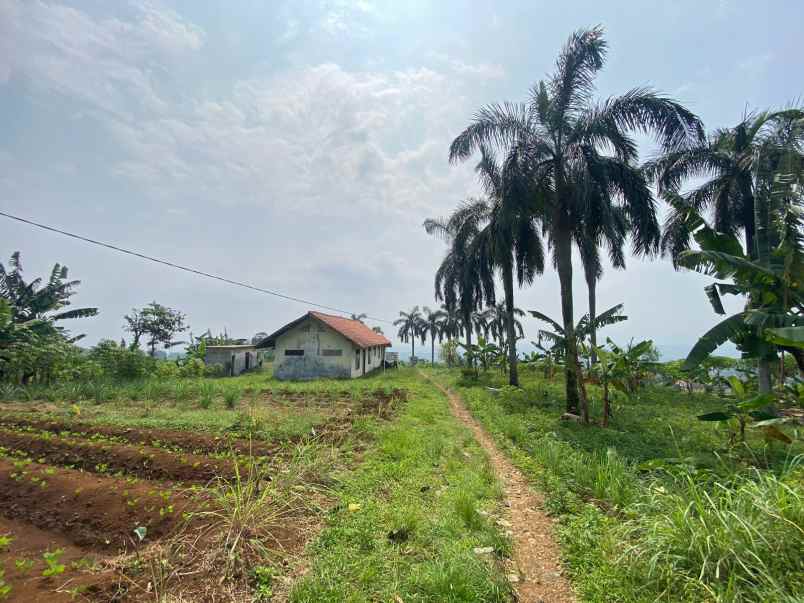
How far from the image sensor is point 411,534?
4.43m

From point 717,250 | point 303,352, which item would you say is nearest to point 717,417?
point 717,250

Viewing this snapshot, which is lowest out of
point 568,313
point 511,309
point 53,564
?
point 53,564

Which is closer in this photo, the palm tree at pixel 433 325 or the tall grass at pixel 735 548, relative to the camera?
the tall grass at pixel 735 548

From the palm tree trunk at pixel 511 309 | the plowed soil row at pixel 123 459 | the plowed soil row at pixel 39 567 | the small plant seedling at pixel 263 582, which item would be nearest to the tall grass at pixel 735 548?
the small plant seedling at pixel 263 582

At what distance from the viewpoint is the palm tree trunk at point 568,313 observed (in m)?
11.3

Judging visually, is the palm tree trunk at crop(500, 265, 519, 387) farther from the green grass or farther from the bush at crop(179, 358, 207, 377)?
the bush at crop(179, 358, 207, 377)

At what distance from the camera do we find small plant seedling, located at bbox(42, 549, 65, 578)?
3466 millimetres

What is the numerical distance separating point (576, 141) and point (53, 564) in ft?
47.4

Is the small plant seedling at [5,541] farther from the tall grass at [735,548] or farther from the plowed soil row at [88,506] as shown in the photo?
the tall grass at [735,548]

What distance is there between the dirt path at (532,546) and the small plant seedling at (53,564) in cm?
442

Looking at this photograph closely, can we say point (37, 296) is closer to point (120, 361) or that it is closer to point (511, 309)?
point (120, 361)

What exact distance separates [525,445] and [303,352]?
18442mm

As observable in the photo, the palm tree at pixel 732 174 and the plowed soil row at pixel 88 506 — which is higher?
the palm tree at pixel 732 174

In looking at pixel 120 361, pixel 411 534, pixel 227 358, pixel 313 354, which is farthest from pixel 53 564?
pixel 227 358
